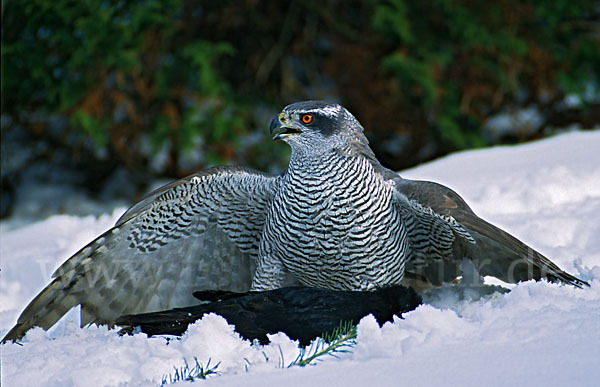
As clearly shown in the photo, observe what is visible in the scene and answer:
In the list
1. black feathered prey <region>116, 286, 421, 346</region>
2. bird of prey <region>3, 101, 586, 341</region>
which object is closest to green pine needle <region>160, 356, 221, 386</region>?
black feathered prey <region>116, 286, 421, 346</region>

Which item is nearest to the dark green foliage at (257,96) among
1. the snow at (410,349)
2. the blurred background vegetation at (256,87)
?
the blurred background vegetation at (256,87)

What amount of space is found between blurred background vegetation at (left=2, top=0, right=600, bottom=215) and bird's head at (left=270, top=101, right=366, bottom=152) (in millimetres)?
3729

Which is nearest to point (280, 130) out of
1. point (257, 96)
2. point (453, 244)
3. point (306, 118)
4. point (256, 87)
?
point (306, 118)

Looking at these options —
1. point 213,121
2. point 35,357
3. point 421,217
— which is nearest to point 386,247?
point 421,217

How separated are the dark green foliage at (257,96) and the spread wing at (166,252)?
322 centimetres

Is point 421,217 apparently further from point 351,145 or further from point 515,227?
point 515,227

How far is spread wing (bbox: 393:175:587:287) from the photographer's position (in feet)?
11.1

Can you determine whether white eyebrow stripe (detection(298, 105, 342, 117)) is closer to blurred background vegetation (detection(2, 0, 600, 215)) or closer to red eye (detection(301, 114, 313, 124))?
red eye (detection(301, 114, 313, 124))

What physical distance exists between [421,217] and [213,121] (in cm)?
395

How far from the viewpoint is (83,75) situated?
7125 mm

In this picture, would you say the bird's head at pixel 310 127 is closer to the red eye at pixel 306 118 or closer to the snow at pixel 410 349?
the red eye at pixel 306 118

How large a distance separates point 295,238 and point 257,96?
5.17 meters

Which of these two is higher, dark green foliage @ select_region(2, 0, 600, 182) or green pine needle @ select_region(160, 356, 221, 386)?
dark green foliage @ select_region(2, 0, 600, 182)

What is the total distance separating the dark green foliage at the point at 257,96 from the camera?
7.11 metres
